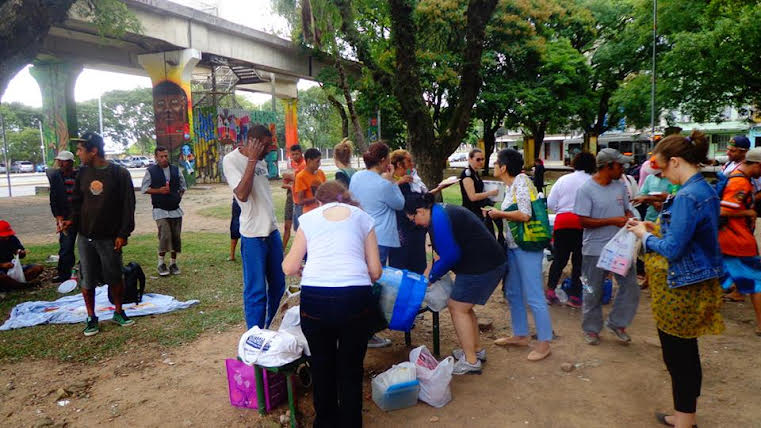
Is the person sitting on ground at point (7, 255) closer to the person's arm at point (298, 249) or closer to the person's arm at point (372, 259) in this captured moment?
the person's arm at point (298, 249)

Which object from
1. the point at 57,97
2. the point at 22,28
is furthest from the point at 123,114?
the point at 22,28

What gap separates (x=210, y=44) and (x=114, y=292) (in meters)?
18.2

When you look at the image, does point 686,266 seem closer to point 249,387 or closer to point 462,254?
point 462,254

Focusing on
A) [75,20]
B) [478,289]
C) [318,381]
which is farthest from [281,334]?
[75,20]

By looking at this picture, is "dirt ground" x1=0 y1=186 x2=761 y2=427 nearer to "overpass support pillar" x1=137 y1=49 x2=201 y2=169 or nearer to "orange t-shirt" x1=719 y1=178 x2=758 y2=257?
"orange t-shirt" x1=719 y1=178 x2=758 y2=257

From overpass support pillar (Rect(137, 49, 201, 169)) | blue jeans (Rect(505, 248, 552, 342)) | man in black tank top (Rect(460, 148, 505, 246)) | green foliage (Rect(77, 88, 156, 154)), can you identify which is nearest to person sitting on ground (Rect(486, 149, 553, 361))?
blue jeans (Rect(505, 248, 552, 342))

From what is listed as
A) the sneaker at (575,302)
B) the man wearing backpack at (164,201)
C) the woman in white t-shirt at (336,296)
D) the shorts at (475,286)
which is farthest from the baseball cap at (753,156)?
the man wearing backpack at (164,201)

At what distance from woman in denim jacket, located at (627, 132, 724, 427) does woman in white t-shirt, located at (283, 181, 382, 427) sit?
164cm

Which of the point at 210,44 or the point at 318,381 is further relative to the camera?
the point at 210,44

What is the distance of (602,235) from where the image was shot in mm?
4422

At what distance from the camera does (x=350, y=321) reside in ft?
8.86

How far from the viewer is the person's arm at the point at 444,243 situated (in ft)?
11.6

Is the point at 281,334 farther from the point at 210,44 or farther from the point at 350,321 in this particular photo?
the point at 210,44

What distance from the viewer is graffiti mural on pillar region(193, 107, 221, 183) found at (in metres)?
25.1
